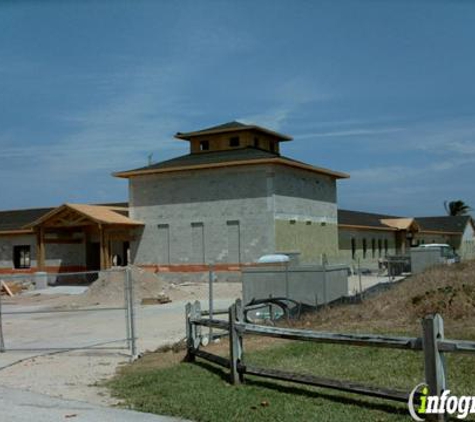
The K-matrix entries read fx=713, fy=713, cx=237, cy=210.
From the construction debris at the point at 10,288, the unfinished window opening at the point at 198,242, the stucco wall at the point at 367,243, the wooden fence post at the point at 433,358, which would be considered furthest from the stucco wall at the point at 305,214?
the wooden fence post at the point at 433,358

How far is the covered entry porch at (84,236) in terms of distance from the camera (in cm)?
4234

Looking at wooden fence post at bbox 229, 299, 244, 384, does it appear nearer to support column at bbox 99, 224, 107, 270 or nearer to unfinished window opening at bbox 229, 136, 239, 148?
support column at bbox 99, 224, 107, 270

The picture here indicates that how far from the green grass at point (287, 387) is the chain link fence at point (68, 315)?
10.7 feet

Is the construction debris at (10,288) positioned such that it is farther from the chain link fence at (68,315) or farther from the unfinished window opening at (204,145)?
the unfinished window opening at (204,145)

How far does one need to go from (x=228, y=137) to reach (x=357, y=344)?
39361 mm

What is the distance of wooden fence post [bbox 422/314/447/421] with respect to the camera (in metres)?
7.11

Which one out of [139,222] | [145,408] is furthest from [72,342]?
[139,222]

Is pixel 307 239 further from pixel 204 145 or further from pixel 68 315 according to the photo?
pixel 68 315

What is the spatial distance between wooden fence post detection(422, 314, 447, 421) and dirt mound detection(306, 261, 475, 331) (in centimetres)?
671

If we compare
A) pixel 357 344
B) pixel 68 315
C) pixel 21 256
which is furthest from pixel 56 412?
pixel 21 256

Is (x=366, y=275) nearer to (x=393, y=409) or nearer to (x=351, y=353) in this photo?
(x=351, y=353)

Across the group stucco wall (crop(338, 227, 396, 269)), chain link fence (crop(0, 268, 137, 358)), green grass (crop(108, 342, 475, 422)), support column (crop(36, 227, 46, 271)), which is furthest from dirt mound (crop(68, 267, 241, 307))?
green grass (crop(108, 342, 475, 422))

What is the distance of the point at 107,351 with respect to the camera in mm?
14703

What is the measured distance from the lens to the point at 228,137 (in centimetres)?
4688
